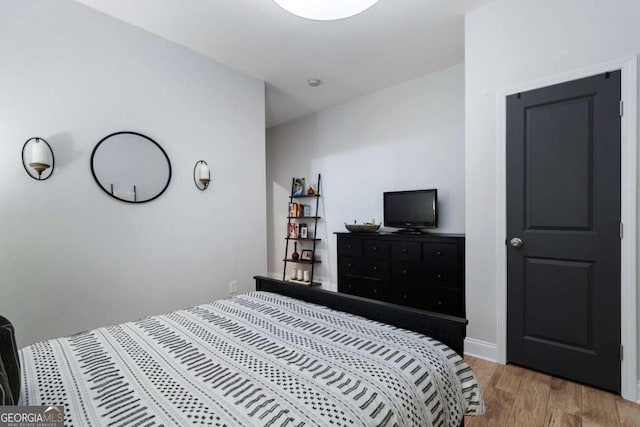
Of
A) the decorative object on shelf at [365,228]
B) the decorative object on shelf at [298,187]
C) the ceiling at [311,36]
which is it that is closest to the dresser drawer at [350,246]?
the decorative object on shelf at [365,228]

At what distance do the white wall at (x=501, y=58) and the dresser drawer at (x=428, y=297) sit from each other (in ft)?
0.93

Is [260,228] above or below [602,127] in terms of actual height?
below

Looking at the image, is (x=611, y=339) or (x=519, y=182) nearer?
(x=611, y=339)

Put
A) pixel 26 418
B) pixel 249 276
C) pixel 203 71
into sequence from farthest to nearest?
pixel 249 276 → pixel 203 71 → pixel 26 418

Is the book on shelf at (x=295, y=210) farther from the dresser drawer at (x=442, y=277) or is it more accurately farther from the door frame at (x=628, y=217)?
the door frame at (x=628, y=217)

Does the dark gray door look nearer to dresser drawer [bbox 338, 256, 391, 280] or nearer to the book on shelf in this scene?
dresser drawer [bbox 338, 256, 391, 280]

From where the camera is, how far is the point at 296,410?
77 cm

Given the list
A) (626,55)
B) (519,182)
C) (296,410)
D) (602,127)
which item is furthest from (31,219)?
(626,55)

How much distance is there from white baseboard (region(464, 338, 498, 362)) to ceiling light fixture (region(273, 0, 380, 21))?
2.44 m

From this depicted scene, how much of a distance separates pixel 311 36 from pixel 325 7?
959mm

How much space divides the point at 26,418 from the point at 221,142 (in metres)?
2.55

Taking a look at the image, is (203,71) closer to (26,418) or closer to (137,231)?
(137,231)

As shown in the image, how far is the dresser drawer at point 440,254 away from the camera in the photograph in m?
2.63

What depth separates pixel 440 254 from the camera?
8.86 feet
